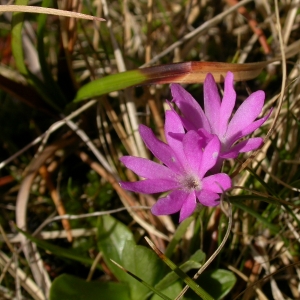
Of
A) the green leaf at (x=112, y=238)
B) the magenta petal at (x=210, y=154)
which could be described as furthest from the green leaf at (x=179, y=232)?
the magenta petal at (x=210, y=154)

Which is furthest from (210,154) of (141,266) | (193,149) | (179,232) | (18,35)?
(18,35)

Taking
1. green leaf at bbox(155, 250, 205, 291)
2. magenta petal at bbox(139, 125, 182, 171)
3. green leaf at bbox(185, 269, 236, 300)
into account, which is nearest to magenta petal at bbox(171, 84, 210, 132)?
magenta petal at bbox(139, 125, 182, 171)

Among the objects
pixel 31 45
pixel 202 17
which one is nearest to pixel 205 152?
pixel 31 45

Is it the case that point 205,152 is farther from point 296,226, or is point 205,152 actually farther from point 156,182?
point 296,226

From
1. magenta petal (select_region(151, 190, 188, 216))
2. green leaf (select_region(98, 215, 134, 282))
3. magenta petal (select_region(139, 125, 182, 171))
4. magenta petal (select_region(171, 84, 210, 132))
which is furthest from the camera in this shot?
green leaf (select_region(98, 215, 134, 282))

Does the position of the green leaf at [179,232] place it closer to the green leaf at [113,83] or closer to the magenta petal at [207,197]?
the magenta petal at [207,197]

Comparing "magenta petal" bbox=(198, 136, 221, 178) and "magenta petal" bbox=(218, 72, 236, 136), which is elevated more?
"magenta petal" bbox=(218, 72, 236, 136)

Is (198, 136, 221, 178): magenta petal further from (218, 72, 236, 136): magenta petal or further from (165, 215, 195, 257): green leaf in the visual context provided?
(165, 215, 195, 257): green leaf
